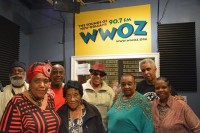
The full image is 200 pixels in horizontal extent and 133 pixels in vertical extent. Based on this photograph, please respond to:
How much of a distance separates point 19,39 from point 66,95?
12.6ft

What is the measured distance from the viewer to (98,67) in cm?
389

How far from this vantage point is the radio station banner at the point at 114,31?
567 centimetres

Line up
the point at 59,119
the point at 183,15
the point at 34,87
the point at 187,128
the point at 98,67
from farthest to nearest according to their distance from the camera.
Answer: the point at 183,15, the point at 98,67, the point at 187,128, the point at 59,119, the point at 34,87

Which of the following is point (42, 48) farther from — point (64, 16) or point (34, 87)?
point (34, 87)

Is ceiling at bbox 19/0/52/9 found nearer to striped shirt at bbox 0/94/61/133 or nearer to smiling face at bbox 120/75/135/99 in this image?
smiling face at bbox 120/75/135/99

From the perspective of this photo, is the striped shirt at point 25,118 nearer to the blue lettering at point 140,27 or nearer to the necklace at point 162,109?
the necklace at point 162,109

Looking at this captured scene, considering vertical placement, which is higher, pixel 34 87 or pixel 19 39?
pixel 19 39

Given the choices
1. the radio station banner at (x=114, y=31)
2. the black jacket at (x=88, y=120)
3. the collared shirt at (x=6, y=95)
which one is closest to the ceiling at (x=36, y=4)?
the radio station banner at (x=114, y=31)

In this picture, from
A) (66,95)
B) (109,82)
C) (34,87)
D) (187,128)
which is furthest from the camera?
(109,82)

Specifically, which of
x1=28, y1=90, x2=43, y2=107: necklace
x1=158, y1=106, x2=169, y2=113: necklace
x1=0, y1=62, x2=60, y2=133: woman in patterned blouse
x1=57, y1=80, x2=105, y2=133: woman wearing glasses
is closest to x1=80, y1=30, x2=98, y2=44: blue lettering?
x1=158, y1=106, x2=169, y2=113: necklace

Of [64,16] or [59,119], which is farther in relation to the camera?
[64,16]

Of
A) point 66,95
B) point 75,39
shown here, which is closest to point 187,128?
point 66,95

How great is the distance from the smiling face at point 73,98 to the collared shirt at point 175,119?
971 millimetres

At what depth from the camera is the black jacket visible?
2.59 m
